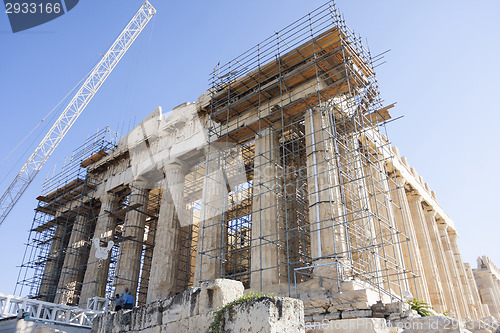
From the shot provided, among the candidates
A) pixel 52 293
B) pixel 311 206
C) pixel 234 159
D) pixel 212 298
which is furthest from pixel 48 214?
pixel 212 298

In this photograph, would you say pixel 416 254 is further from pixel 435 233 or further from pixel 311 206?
pixel 311 206

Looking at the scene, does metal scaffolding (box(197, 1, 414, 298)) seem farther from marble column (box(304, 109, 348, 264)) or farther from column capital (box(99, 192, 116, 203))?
column capital (box(99, 192, 116, 203))

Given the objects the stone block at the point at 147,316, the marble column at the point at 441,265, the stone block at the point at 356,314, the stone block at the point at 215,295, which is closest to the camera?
the stone block at the point at 215,295

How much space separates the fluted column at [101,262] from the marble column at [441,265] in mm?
20086

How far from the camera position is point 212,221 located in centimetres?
2091

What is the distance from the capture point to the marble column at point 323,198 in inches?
618

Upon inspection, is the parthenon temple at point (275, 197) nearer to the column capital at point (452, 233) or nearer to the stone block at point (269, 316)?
the column capital at point (452, 233)

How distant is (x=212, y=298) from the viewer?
8.33 m

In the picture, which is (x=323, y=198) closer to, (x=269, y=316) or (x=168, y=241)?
(x=168, y=241)

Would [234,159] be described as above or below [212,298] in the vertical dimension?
above

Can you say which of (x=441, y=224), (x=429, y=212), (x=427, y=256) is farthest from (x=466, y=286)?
(x=427, y=256)

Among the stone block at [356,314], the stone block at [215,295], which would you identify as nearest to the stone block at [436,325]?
the stone block at [356,314]

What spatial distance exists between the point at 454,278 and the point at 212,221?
17421 mm

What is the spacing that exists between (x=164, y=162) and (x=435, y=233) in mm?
18072
